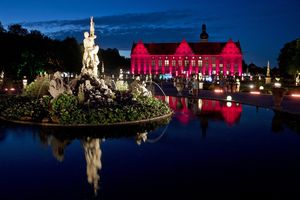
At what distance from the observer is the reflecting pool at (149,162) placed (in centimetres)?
775

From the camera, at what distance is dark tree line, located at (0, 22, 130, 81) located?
5519 cm

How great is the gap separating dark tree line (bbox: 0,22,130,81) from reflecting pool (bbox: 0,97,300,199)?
36.5 metres

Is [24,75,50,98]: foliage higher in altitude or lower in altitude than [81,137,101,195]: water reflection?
higher

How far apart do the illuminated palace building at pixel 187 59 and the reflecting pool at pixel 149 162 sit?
101 metres

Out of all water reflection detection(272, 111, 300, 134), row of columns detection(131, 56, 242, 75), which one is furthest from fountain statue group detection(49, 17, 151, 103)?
row of columns detection(131, 56, 242, 75)

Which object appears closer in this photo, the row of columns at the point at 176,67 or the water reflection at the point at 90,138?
the water reflection at the point at 90,138

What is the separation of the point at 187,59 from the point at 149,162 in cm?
10824

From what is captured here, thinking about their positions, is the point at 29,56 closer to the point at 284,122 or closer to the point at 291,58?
the point at 291,58

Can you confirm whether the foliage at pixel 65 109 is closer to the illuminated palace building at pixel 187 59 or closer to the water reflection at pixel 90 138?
the water reflection at pixel 90 138

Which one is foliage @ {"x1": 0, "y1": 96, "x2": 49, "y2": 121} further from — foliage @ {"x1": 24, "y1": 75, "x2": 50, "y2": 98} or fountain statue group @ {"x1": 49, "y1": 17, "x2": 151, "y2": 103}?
foliage @ {"x1": 24, "y1": 75, "x2": 50, "y2": 98}

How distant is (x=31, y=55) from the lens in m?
55.1

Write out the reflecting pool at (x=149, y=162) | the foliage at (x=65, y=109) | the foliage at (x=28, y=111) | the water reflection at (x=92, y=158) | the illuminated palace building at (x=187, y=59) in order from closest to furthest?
the reflecting pool at (x=149, y=162) → the water reflection at (x=92, y=158) → the foliage at (x=65, y=109) → the foliage at (x=28, y=111) → the illuminated palace building at (x=187, y=59)

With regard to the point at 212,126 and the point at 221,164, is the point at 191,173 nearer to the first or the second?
the point at 221,164

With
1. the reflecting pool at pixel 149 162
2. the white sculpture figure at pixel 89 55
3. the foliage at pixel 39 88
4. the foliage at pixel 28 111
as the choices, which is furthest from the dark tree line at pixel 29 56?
the reflecting pool at pixel 149 162
